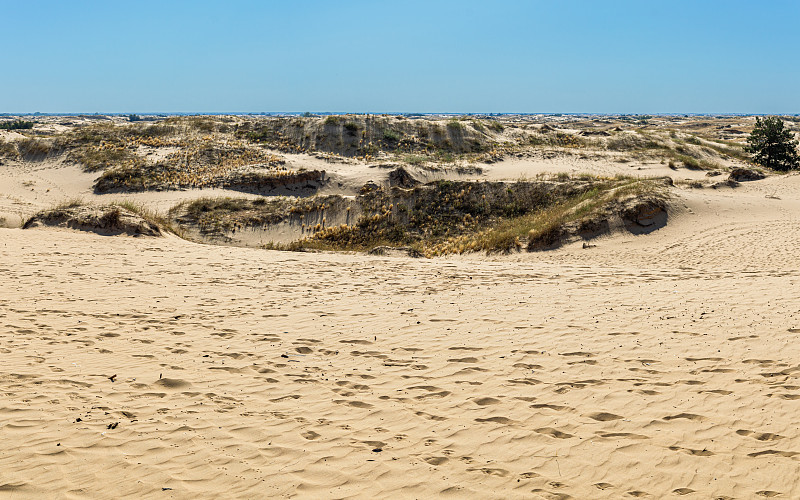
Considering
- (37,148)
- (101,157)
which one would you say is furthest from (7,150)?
(101,157)

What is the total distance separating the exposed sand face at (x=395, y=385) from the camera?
422 cm

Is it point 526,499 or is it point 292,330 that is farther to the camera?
point 292,330

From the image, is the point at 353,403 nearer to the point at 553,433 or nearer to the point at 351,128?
the point at 553,433

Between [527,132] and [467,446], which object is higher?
[527,132]

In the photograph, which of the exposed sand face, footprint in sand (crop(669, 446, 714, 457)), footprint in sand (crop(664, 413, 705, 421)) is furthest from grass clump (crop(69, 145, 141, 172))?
footprint in sand (crop(669, 446, 714, 457))

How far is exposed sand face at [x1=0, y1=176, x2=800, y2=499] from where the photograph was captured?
4.22m

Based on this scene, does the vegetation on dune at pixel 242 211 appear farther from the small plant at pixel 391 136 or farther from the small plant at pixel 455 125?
the small plant at pixel 455 125

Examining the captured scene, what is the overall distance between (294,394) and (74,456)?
A: 82.9 inches

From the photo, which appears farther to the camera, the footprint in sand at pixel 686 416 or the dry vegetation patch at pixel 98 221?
the dry vegetation patch at pixel 98 221

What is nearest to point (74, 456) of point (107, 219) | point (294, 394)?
point (294, 394)

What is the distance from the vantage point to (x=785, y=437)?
15.1ft

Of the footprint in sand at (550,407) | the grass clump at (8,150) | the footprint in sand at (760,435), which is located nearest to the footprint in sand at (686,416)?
the footprint in sand at (760,435)

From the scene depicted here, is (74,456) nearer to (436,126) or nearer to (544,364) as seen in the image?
(544,364)

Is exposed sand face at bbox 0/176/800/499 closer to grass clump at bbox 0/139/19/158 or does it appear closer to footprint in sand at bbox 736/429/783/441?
footprint in sand at bbox 736/429/783/441
